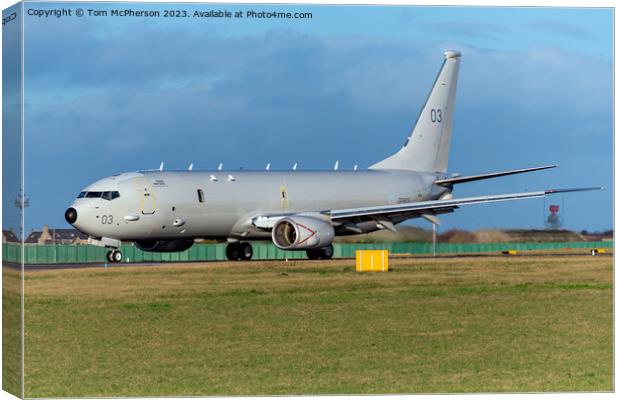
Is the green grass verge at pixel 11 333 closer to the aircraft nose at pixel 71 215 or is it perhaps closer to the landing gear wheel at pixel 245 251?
the aircraft nose at pixel 71 215

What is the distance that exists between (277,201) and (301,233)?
Answer: 3.65 m

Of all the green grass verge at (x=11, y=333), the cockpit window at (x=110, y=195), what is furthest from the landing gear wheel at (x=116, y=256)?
the green grass verge at (x=11, y=333)

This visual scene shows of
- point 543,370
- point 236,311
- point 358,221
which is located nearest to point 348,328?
point 236,311

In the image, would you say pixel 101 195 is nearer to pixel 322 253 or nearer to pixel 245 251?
pixel 245 251

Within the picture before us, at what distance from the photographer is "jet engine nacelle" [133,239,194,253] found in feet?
189

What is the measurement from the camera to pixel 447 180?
6581cm

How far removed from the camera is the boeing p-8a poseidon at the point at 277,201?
54.3 meters

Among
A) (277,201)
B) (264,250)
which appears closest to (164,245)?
(277,201)

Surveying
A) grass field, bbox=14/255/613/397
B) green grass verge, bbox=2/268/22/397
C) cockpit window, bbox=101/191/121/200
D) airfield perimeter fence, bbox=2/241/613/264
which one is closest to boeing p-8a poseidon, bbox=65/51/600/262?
cockpit window, bbox=101/191/121/200

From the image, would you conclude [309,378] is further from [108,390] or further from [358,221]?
[358,221]

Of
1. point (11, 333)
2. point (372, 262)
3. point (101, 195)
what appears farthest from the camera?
point (101, 195)

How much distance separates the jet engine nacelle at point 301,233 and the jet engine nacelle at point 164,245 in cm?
414

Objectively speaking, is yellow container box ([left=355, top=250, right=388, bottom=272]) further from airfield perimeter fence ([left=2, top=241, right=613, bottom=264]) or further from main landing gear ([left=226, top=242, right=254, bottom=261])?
main landing gear ([left=226, top=242, right=254, bottom=261])

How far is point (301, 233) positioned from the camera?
5734 cm
